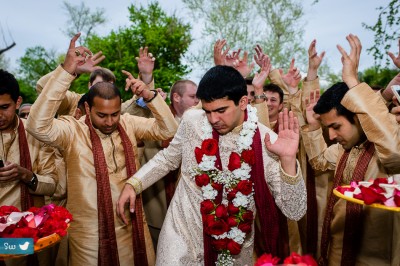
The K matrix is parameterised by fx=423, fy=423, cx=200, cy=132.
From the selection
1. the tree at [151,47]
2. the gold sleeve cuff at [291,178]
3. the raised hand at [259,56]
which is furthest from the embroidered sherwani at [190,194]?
the tree at [151,47]

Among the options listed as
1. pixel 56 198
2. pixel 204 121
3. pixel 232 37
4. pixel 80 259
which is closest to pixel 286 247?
pixel 204 121

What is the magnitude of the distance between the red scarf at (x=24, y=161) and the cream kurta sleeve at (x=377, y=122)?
3011 millimetres

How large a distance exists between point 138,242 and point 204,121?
1.38 metres

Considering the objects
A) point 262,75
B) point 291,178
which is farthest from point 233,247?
point 262,75

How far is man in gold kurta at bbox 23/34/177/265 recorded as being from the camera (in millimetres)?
3695

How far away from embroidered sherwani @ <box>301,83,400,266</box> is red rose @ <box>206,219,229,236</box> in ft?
3.78

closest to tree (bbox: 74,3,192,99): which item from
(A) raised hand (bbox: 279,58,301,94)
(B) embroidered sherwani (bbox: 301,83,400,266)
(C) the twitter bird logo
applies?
(A) raised hand (bbox: 279,58,301,94)

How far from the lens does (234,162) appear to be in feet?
11.1

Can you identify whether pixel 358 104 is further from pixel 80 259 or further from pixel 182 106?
pixel 182 106

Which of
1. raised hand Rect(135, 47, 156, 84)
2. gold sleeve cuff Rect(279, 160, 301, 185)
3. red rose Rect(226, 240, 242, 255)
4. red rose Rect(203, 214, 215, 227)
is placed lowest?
red rose Rect(226, 240, 242, 255)

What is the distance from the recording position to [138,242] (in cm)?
409

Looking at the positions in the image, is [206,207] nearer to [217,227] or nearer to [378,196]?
[217,227]

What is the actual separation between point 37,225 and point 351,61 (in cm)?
260

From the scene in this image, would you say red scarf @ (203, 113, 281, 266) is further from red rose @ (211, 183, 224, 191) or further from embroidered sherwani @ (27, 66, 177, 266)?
embroidered sherwani @ (27, 66, 177, 266)
